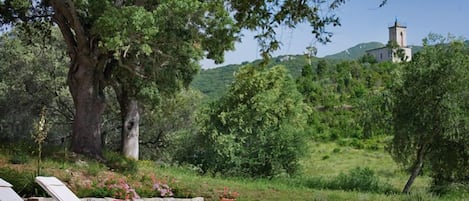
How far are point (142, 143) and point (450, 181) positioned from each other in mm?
14469

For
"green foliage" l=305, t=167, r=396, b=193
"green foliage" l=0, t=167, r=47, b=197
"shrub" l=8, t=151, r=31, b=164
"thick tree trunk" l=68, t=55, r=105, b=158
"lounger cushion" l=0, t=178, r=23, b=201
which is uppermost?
"thick tree trunk" l=68, t=55, r=105, b=158

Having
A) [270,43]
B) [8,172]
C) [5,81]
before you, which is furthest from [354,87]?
[270,43]

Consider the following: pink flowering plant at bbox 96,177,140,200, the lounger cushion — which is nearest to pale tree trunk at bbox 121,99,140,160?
pink flowering plant at bbox 96,177,140,200

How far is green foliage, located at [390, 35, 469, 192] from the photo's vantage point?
16734 millimetres

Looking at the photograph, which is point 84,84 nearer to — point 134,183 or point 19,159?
point 19,159

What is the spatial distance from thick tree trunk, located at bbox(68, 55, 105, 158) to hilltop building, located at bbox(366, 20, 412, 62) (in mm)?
8340

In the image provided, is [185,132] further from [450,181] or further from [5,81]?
A: [450,181]

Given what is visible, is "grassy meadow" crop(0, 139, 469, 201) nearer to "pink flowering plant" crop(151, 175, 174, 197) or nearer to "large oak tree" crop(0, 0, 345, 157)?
"pink flowering plant" crop(151, 175, 174, 197)

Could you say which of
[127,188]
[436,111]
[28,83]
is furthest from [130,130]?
[436,111]

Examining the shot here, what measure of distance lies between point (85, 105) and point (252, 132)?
7915 millimetres

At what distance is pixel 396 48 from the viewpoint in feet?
28.9

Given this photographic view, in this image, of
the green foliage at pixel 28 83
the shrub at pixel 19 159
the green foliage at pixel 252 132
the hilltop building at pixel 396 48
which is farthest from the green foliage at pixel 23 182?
the green foliage at pixel 28 83

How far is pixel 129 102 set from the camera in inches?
854

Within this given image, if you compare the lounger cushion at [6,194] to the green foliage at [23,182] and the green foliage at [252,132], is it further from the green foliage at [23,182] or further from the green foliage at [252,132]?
the green foliage at [252,132]
